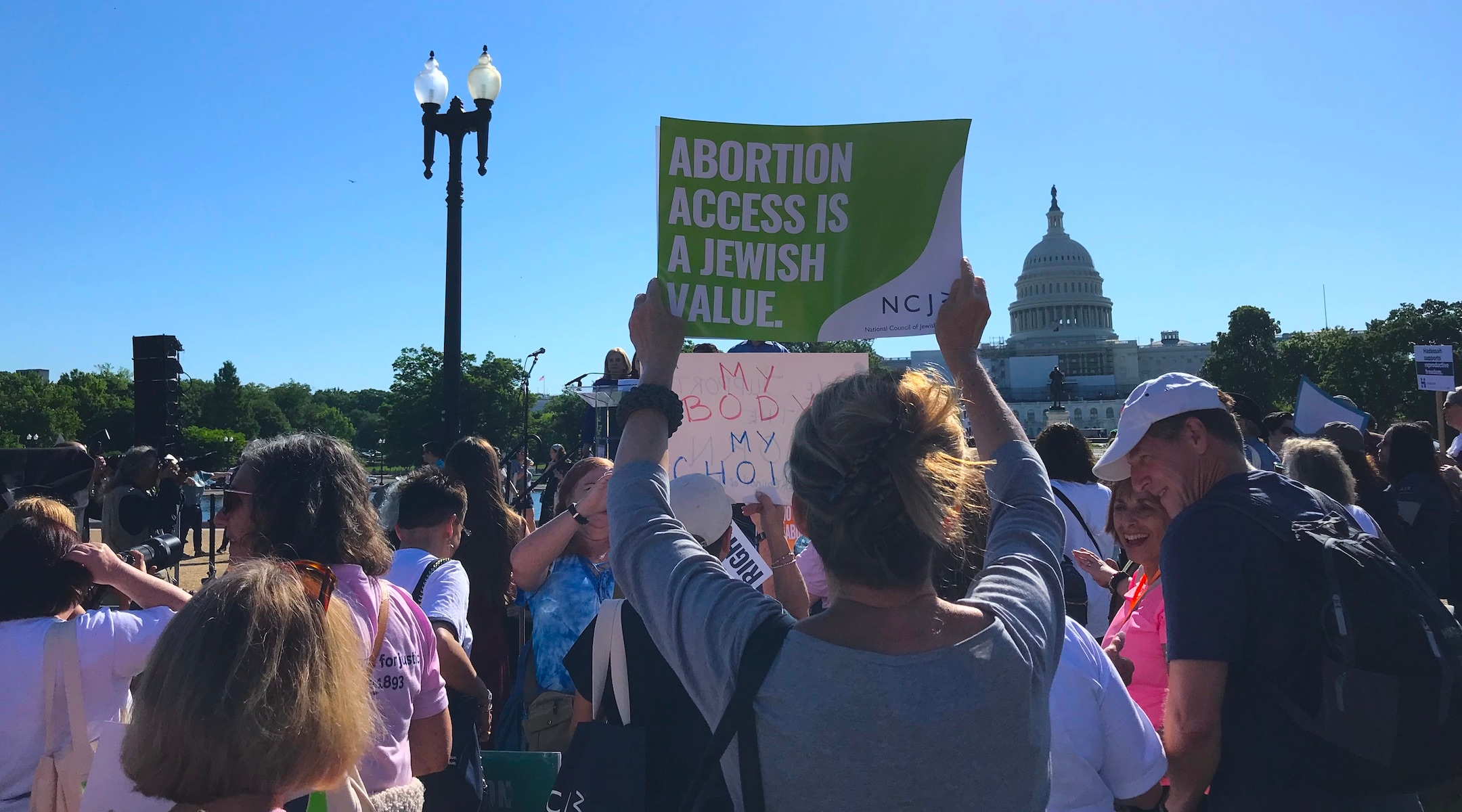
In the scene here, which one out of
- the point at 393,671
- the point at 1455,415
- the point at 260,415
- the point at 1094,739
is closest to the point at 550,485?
the point at 393,671

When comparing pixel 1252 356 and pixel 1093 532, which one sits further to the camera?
pixel 1252 356

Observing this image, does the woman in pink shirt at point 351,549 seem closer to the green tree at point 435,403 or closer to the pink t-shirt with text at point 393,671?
the pink t-shirt with text at point 393,671

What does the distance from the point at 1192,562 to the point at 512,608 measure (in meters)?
3.12

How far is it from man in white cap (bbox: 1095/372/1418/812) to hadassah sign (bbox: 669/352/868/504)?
164cm

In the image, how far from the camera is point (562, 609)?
3393mm

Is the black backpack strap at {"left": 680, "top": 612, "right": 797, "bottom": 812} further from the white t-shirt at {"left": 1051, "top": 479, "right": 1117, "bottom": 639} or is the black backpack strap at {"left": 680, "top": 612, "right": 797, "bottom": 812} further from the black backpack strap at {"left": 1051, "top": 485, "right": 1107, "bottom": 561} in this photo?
the black backpack strap at {"left": 1051, "top": 485, "right": 1107, "bottom": 561}

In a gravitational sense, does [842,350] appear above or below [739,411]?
above

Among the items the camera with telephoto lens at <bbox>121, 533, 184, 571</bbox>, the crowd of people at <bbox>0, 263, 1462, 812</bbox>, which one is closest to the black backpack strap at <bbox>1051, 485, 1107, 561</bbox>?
the crowd of people at <bbox>0, 263, 1462, 812</bbox>

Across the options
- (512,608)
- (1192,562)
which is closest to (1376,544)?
(1192,562)

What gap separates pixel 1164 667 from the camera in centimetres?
267

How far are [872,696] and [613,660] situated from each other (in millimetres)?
1087

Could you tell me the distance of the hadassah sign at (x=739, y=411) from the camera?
3525 millimetres

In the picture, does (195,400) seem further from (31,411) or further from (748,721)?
(748,721)

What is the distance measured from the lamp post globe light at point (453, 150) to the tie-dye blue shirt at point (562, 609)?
4689mm
